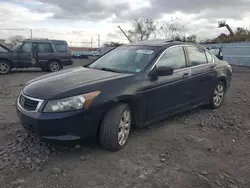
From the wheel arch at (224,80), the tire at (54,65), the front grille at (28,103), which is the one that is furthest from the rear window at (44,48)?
the front grille at (28,103)

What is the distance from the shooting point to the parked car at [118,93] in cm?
325

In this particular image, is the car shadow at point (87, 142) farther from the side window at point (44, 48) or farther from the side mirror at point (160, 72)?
the side window at point (44, 48)

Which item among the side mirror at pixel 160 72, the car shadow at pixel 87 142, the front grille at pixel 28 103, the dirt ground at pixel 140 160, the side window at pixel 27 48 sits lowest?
the dirt ground at pixel 140 160

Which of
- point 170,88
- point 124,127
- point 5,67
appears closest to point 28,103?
point 124,127

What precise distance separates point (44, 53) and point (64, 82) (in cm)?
1116

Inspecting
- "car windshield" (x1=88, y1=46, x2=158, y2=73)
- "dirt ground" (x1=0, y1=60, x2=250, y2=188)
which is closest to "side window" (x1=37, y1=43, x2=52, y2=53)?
"dirt ground" (x1=0, y1=60, x2=250, y2=188)

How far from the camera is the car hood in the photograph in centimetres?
339

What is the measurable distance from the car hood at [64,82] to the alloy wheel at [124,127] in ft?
1.90

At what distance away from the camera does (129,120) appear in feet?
12.7

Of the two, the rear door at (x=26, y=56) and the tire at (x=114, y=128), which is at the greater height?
the rear door at (x=26, y=56)

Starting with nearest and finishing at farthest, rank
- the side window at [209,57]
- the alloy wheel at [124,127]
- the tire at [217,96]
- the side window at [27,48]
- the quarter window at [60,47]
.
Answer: the alloy wheel at [124,127] < the side window at [209,57] < the tire at [217,96] < the side window at [27,48] < the quarter window at [60,47]

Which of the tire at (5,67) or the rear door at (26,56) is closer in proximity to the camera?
the tire at (5,67)

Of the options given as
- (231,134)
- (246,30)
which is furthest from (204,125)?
(246,30)

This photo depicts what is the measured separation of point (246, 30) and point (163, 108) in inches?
1117
